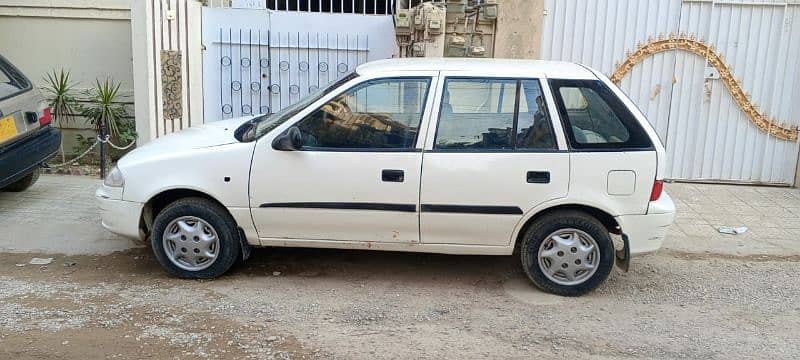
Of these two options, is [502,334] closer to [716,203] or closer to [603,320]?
[603,320]

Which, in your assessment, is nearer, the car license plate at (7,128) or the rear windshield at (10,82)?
the car license plate at (7,128)

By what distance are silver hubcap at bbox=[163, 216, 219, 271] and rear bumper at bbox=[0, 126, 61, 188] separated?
2.26 m

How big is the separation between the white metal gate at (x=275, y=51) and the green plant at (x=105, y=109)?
1.09 m

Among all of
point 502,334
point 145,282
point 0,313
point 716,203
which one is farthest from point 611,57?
point 0,313

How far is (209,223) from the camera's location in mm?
5035

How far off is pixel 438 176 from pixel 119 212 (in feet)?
7.68

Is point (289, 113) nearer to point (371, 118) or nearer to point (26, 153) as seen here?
point (371, 118)

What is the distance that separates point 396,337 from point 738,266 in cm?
327

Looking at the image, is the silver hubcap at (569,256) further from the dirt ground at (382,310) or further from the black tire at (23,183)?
the black tire at (23,183)

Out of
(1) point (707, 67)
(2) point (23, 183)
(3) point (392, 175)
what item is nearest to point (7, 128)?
(2) point (23, 183)

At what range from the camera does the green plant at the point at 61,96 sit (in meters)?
8.81

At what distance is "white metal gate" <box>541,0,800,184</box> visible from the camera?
27.0 ft

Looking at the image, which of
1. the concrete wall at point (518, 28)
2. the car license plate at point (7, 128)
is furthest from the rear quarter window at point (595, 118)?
the car license plate at point (7, 128)

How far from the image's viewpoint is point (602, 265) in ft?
16.3
